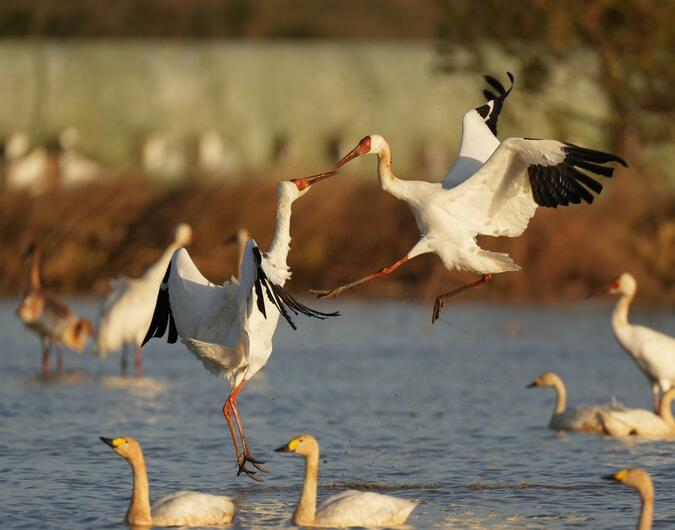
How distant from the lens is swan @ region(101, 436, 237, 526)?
320 inches

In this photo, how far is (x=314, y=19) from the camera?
54000 mm

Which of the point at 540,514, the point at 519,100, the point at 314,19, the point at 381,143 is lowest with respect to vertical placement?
the point at 540,514

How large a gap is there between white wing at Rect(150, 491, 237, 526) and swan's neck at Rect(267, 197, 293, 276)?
4.67ft

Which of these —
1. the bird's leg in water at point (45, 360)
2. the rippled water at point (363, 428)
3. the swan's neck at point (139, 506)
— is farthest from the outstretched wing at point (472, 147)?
the bird's leg in water at point (45, 360)

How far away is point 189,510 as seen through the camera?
8.13 meters

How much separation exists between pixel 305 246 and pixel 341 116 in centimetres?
1257

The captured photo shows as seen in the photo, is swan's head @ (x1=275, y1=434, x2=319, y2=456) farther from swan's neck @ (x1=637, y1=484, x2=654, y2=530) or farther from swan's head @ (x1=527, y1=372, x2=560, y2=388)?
swan's head @ (x1=527, y1=372, x2=560, y2=388)

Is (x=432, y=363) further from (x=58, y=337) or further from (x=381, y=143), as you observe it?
(x=381, y=143)

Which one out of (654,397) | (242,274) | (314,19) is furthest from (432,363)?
(314,19)

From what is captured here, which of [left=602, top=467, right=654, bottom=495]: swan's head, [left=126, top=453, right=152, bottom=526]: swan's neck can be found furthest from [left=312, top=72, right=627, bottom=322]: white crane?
[left=602, top=467, right=654, bottom=495]: swan's head

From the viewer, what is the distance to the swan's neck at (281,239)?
898 cm

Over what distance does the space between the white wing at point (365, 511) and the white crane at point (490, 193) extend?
1.64 metres

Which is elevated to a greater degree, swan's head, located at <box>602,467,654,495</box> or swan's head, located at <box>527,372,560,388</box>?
swan's head, located at <box>527,372,560,388</box>

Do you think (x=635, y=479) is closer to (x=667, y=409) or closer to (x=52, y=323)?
(x=667, y=409)
